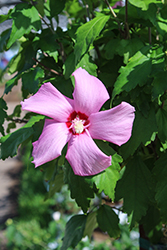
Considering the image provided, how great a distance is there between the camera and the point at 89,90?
0.40 metres

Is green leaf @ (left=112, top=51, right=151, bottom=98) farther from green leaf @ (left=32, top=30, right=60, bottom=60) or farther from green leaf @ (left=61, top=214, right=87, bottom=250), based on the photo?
green leaf @ (left=61, top=214, right=87, bottom=250)

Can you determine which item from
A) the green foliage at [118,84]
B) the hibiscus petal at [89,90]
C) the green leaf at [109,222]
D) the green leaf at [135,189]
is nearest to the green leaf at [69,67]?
the green foliage at [118,84]

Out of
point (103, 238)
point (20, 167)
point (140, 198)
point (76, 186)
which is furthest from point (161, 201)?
point (20, 167)

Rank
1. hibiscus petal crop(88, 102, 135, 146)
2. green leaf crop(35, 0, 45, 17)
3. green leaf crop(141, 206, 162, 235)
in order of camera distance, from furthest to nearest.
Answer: green leaf crop(141, 206, 162, 235), green leaf crop(35, 0, 45, 17), hibiscus petal crop(88, 102, 135, 146)

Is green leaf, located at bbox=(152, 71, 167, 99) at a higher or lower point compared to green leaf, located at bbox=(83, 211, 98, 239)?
higher

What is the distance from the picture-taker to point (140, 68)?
45cm

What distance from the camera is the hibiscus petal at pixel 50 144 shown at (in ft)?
1.27

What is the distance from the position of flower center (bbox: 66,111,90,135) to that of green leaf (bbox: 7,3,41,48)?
19cm

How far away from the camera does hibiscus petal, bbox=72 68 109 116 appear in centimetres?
40

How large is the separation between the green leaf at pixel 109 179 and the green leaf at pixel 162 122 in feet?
0.33

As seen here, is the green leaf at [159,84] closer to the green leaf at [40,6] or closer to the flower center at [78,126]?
the flower center at [78,126]

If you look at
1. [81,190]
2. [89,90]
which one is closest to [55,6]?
[89,90]

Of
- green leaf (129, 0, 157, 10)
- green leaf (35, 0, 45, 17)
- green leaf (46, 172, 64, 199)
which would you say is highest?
green leaf (35, 0, 45, 17)

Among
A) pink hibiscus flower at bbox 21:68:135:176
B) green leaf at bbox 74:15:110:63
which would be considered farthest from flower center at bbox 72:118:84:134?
green leaf at bbox 74:15:110:63
